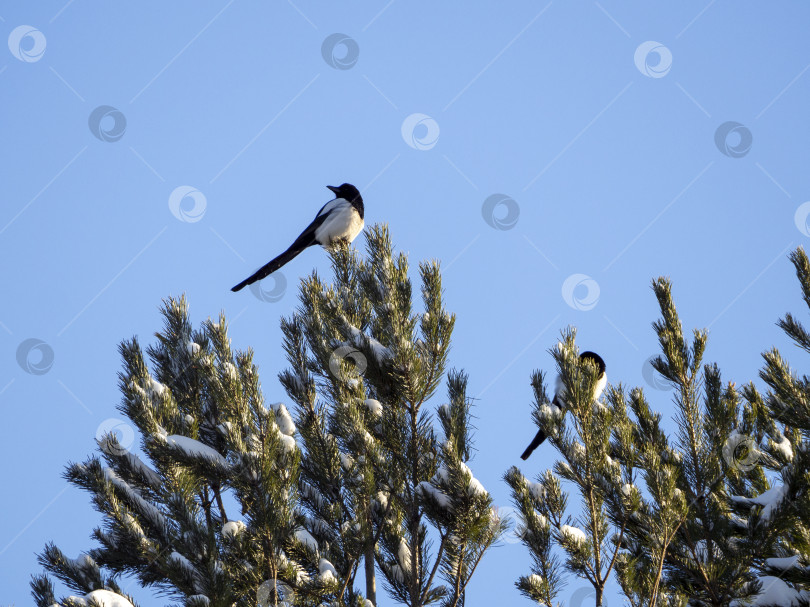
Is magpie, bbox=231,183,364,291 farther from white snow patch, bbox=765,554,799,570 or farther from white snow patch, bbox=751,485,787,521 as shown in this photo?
white snow patch, bbox=765,554,799,570

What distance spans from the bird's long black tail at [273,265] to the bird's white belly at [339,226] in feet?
0.65

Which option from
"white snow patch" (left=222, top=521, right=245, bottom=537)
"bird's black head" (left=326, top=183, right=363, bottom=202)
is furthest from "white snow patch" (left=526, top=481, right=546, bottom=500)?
"bird's black head" (left=326, top=183, right=363, bottom=202)

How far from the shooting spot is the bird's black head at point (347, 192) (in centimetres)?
639

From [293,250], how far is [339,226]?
1.45 feet

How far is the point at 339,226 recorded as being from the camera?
5.94 metres

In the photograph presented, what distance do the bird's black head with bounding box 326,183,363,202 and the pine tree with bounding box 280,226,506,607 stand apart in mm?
2661

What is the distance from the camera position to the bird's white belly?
5.93m

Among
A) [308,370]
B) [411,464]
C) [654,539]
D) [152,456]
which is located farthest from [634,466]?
[152,456]

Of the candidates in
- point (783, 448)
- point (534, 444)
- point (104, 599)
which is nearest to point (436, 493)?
point (104, 599)

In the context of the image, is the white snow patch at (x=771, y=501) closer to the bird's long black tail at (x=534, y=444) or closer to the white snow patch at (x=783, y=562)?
the white snow patch at (x=783, y=562)

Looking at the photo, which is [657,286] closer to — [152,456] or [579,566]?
[579,566]

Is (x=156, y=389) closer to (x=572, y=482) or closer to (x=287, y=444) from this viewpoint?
(x=287, y=444)

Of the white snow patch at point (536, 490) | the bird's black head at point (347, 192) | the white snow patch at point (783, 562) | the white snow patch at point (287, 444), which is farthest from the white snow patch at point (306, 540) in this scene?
the bird's black head at point (347, 192)

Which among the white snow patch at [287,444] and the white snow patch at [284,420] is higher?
the white snow patch at [284,420]
